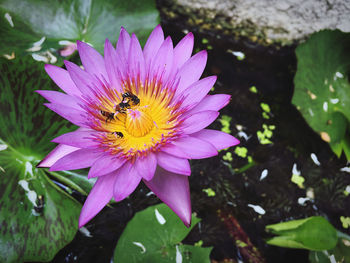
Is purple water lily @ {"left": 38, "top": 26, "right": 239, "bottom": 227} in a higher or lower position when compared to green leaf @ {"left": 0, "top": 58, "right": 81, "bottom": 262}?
higher

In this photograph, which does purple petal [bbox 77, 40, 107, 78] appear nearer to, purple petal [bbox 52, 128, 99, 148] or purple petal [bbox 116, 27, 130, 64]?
purple petal [bbox 116, 27, 130, 64]

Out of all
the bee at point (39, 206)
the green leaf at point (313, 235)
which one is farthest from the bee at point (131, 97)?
the green leaf at point (313, 235)

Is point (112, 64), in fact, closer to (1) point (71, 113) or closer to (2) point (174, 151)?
(1) point (71, 113)

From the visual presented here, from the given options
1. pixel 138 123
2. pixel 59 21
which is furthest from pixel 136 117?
pixel 59 21

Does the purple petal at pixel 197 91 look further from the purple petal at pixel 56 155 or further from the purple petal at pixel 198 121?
the purple petal at pixel 56 155

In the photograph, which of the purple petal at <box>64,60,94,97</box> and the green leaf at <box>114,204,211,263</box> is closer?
the purple petal at <box>64,60,94,97</box>

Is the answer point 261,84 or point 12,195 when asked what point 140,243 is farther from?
point 261,84

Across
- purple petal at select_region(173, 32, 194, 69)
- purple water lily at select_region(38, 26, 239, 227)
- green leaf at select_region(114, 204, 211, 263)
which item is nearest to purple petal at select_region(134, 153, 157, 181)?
purple water lily at select_region(38, 26, 239, 227)

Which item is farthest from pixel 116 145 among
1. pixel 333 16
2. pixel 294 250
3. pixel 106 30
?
pixel 333 16

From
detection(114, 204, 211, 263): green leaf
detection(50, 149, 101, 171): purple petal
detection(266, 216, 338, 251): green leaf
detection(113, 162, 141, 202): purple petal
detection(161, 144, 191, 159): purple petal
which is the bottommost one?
detection(114, 204, 211, 263): green leaf
